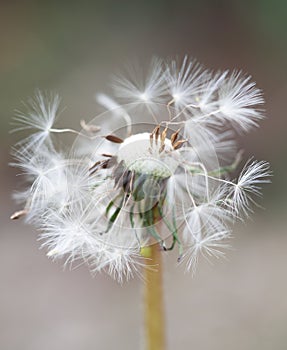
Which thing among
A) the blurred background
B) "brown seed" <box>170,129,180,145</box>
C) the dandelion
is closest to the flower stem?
the dandelion

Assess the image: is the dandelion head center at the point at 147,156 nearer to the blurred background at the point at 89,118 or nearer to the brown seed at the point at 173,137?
the brown seed at the point at 173,137

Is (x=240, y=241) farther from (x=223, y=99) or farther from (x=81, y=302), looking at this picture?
(x=223, y=99)

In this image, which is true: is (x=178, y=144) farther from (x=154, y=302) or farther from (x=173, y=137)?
(x=154, y=302)

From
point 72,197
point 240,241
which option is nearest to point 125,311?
point 240,241

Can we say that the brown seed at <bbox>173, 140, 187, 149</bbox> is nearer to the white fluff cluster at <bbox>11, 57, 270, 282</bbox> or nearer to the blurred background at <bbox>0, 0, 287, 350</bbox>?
the white fluff cluster at <bbox>11, 57, 270, 282</bbox>

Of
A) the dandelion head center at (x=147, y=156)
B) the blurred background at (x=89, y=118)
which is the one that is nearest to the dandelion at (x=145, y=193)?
the dandelion head center at (x=147, y=156)
